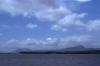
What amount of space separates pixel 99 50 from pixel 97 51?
1.48 m

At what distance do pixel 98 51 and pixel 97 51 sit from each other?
5.07 feet

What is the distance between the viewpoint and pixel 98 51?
6855 inches

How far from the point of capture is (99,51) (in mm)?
174375

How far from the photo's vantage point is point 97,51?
567ft

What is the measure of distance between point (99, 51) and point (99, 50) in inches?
72.1

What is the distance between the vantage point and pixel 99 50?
17275 cm

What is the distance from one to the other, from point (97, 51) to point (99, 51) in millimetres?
2213

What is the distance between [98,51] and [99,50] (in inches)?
64.0
